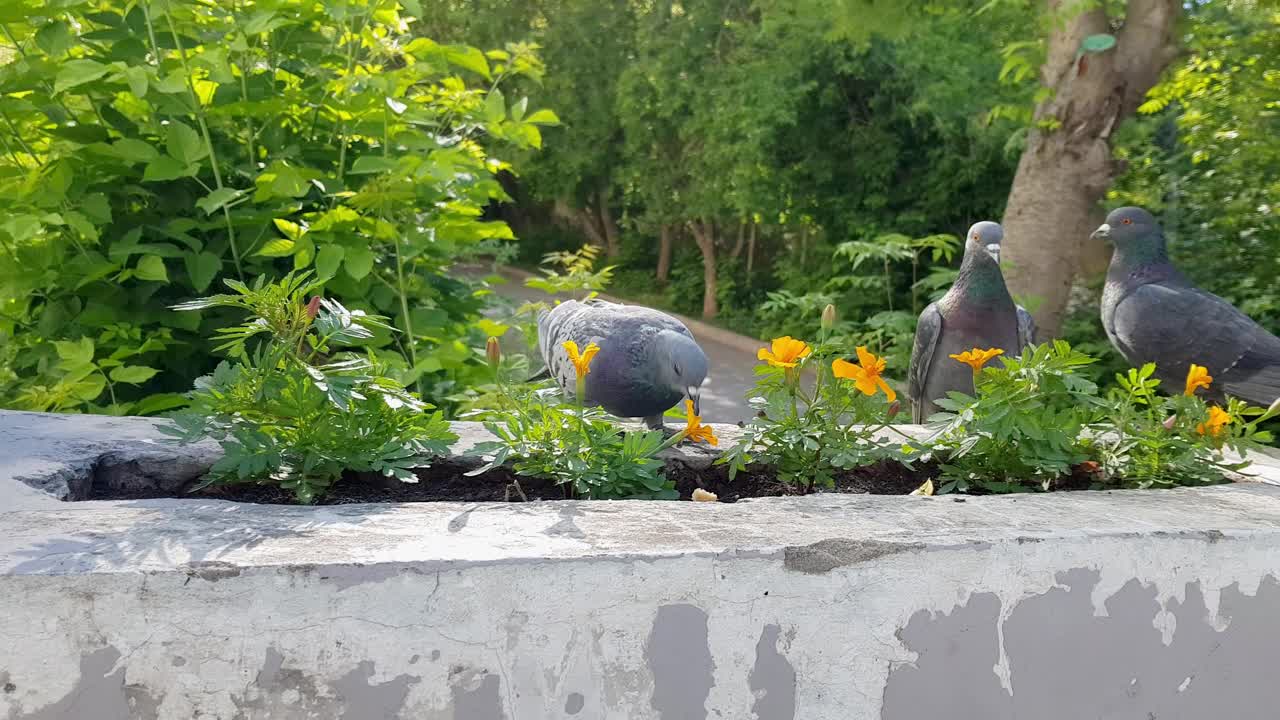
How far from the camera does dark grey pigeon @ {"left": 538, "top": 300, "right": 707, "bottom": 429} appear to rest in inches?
94.4

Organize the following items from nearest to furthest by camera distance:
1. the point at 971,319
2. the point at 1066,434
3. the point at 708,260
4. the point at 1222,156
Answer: the point at 1066,434
the point at 971,319
the point at 1222,156
the point at 708,260

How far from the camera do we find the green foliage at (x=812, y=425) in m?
2.34

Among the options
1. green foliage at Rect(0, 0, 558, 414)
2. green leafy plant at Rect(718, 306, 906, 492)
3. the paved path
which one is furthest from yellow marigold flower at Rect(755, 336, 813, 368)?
the paved path

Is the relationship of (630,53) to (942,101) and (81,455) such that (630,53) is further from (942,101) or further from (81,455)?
(81,455)

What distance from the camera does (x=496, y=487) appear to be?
230 centimetres

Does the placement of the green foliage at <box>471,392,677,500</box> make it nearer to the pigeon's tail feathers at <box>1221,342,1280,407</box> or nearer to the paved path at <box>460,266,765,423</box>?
the pigeon's tail feathers at <box>1221,342,1280,407</box>

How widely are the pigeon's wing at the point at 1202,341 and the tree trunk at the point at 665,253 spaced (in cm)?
1335

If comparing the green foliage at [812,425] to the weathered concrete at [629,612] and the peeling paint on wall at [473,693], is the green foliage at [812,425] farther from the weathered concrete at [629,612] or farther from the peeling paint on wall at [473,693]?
the peeling paint on wall at [473,693]

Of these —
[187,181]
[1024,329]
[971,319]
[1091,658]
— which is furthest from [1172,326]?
[187,181]

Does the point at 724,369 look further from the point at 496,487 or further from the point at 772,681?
the point at 772,681

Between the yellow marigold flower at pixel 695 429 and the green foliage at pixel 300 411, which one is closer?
the green foliage at pixel 300 411

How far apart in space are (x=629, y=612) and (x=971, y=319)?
82.6 inches

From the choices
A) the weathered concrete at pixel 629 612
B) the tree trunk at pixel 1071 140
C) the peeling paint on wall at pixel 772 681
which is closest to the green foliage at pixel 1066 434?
the weathered concrete at pixel 629 612

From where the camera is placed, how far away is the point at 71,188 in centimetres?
336
